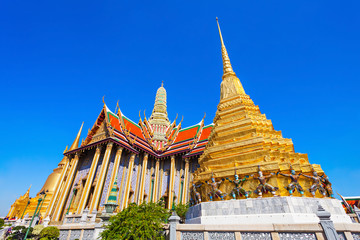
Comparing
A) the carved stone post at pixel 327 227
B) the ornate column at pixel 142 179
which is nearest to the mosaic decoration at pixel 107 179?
the ornate column at pixel 142 179

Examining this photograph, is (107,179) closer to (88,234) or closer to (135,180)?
(135,180)

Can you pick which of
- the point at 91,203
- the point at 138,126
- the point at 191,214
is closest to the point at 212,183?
the point at 191,214

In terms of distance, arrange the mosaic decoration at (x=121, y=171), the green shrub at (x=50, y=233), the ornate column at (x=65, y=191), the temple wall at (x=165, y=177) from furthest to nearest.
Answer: the temple wall at (x=165, y=177), the mosaic decoration at (x=121, y=171), the ornate column at (x=65, y=191), the green shrub at (x=50, y=233)

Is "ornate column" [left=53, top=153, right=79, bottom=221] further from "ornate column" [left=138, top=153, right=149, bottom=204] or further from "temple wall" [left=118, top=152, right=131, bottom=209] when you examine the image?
"ornate column" [left=138, top=153, right=149, bottom=204]

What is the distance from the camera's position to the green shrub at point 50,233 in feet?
32.9

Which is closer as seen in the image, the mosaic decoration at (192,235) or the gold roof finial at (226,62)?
the mosaic decoration at (192,235)

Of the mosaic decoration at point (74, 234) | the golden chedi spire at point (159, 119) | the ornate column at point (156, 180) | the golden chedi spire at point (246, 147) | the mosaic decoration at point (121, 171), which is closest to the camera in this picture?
the golden chedi spire at point (246, 147)

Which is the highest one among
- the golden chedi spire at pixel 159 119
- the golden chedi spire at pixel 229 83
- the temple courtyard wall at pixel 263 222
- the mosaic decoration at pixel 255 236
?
the golden chedi spire at pixel 159 119

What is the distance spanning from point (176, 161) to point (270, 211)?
1572cm

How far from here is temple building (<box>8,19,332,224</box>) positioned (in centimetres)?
786

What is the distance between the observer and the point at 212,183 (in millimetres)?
8391

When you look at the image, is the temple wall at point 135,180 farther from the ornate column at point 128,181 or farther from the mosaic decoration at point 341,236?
the mosaic decoration at point 341,236

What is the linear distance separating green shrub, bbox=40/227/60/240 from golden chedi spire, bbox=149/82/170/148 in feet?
49.4

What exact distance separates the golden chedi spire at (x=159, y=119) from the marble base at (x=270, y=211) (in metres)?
17.5
